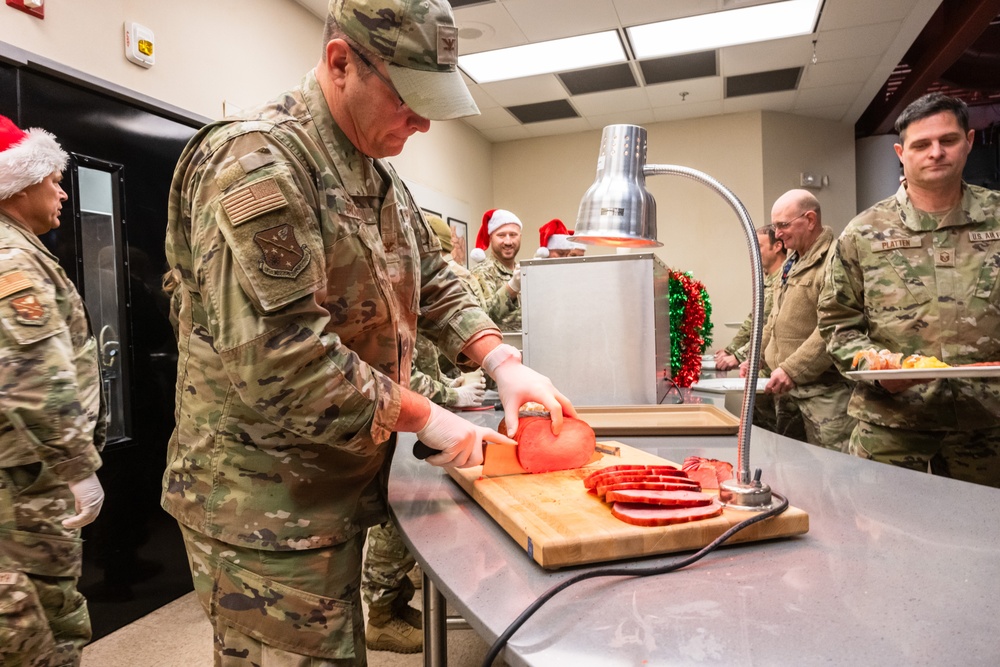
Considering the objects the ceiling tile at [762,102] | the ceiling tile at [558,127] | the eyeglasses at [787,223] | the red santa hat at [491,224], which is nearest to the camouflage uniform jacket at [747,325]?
the eyeglasses at [787,223]

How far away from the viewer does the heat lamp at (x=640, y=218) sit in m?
1.01

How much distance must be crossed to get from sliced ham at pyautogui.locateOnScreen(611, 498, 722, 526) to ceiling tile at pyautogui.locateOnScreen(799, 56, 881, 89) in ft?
19.9

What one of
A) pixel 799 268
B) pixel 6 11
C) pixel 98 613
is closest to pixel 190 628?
pixel 98 613

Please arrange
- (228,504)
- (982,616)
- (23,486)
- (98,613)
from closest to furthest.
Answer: (982,616) < (228,504) < (23,486) < (98,613)

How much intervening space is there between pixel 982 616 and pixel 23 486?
2.20 meters

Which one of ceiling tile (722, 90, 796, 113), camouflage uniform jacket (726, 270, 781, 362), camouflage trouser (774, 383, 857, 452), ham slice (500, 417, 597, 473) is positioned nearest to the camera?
ham slice (500, 417, 597, 473)

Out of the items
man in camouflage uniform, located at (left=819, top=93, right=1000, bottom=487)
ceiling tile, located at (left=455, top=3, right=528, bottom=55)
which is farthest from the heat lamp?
ceiling tile, located at (left=455, top=3, right=528, bottom=55)

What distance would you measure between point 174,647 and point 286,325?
7.41 feet

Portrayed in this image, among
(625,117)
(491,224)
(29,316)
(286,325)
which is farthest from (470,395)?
(625,117)

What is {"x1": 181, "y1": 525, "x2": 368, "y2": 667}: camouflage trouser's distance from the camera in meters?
1.11

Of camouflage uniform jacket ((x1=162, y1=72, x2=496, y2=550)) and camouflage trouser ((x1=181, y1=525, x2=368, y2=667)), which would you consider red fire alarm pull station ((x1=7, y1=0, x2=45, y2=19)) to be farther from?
camouflage trouser ((x1=181, y1=525, x2=368, y2=667))

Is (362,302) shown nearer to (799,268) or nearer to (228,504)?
(228,504)

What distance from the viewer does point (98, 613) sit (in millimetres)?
Answer: 2697

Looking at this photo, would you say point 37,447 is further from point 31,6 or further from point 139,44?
point 139,44
